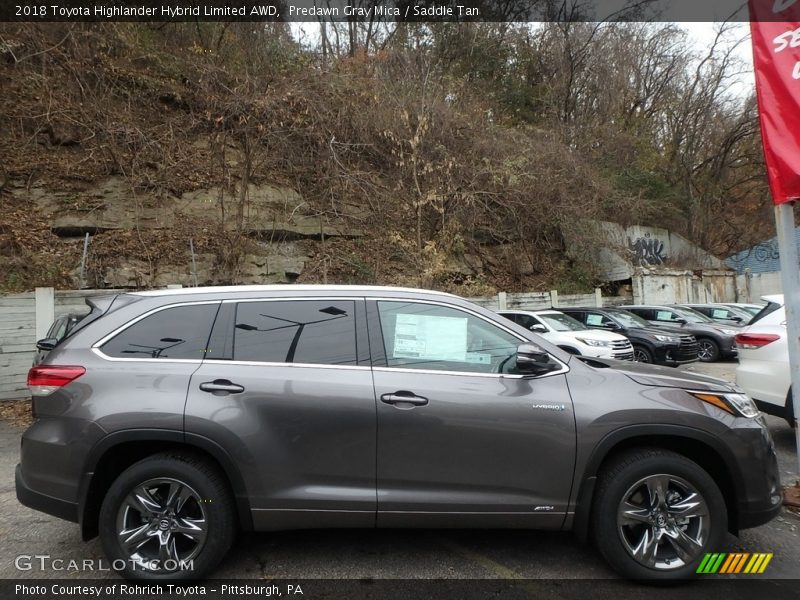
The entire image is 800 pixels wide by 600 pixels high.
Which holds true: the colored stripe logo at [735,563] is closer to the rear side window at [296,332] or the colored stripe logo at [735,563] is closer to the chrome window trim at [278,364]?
the chrome window trim at [278,364]

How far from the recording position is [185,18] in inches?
615

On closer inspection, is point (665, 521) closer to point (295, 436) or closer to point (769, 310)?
point (295, 436)

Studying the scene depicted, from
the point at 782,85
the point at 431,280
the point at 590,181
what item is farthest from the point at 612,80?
the point at 782,85

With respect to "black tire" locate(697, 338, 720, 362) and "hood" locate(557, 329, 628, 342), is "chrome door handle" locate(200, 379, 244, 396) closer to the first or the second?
"hood" locate(557, 329, 628, 342)

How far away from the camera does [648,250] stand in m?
22.8

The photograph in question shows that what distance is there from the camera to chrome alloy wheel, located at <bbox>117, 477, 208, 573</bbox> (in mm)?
2879

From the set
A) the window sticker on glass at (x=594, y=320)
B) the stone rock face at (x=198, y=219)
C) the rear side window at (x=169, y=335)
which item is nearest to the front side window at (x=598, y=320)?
the window sticker on glass at (x=594, y=320)

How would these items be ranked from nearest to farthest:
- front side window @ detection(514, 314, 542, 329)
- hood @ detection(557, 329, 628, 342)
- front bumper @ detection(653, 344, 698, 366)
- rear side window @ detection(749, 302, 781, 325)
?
rear side window @ detection(749, 302, 781, 325) < hood @ detection(557, 329, 628, 342) < front side window @ detection(514, 314, 542, 329) < front bumper @ detection(653, 344, 698, 366)

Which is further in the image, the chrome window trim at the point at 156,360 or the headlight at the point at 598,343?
the headlight at the point at 598,343

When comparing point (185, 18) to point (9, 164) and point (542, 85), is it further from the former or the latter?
point (542, 85)

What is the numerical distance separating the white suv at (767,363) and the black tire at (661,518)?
9.40 ft

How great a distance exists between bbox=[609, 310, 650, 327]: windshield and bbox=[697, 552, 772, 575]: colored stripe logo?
31.0 ft

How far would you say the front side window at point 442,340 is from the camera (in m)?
3.11

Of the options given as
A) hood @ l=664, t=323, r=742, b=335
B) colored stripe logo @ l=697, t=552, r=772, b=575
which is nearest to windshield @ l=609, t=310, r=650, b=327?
hood @ l=664, t=323, r=742, b=335
